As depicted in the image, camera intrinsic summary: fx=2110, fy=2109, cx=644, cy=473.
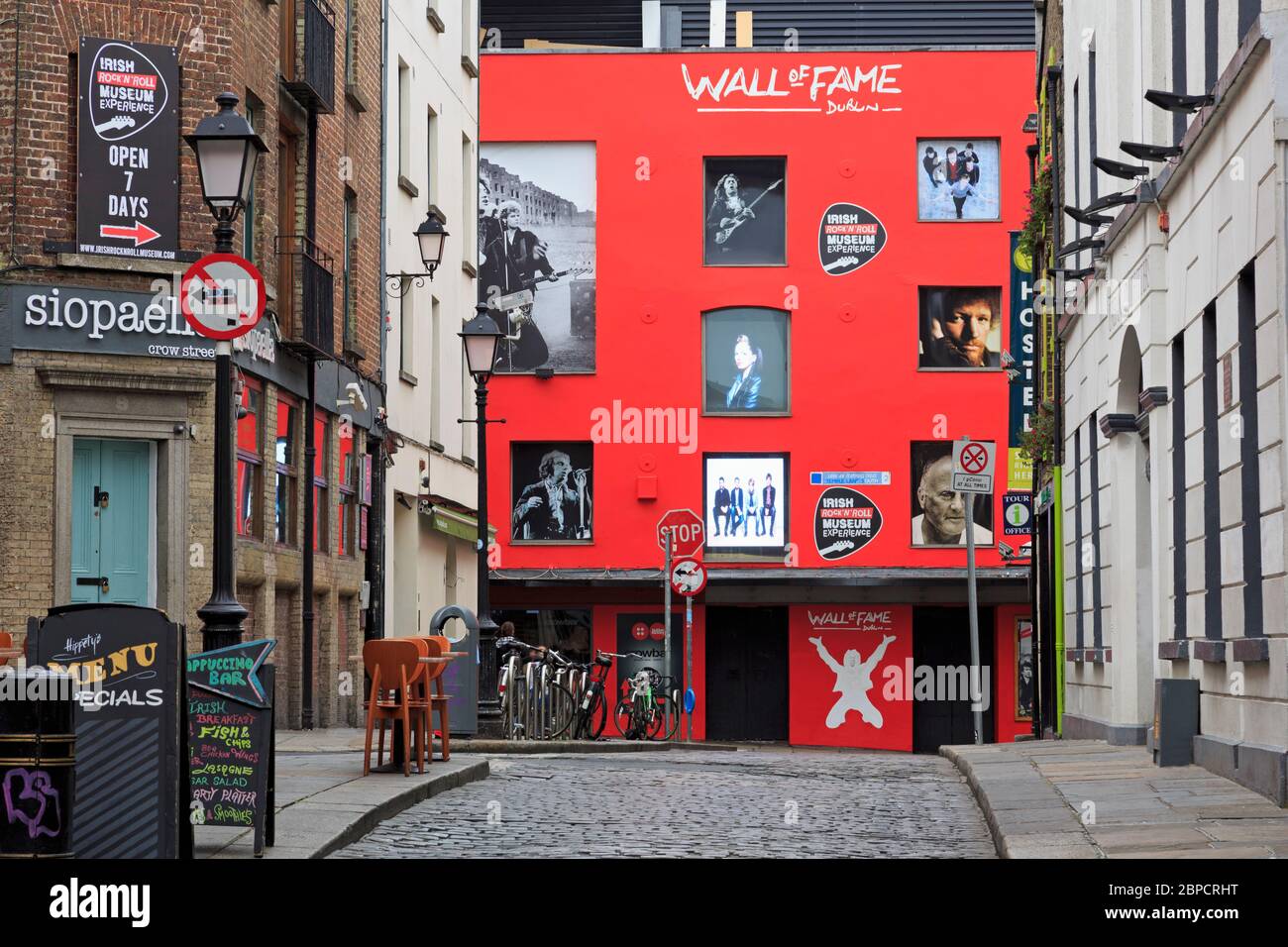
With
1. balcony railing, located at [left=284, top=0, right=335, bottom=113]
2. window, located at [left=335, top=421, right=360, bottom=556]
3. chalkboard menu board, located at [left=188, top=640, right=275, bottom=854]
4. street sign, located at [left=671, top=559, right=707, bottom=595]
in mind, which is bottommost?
chalkboard menu board, located at [left=188, top=640, right=275, bottom=854]

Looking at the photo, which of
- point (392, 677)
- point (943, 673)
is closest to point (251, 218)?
point (392, 677)

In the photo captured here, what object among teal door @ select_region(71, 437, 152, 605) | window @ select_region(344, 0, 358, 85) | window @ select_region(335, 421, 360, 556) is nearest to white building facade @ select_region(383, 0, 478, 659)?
window @ select_region(344, 0, 358, 85)

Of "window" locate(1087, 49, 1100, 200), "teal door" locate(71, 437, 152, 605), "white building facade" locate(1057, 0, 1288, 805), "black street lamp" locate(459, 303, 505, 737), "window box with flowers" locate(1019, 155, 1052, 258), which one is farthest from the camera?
"window box with flowers" locate(1019, 155, 1052, 258)

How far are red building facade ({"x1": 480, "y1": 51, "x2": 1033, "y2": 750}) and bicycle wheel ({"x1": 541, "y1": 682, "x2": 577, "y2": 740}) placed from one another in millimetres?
15588

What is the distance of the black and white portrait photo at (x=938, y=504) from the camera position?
40.8 metres

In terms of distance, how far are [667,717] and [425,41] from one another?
10960 mm

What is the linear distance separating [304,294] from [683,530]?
707 inches

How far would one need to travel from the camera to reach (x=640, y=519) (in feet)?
136

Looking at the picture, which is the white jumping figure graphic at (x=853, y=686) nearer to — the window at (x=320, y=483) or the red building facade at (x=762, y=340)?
the red building facade at (x=762, y=340)

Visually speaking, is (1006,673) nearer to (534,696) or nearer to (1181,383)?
(534,696)

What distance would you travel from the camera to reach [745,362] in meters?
41.7

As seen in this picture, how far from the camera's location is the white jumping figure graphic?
4047 centimetres

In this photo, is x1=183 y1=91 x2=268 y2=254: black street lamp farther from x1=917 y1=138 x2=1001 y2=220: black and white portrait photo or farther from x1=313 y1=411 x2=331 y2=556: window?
x1=917 y1=138 x2=1001 y2=220: black and white portrait photo

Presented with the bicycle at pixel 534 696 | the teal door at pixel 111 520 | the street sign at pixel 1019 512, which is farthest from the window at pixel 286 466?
the street sign at pixel 1019 512
